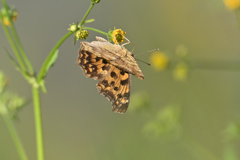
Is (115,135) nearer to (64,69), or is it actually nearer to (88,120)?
(88,120)

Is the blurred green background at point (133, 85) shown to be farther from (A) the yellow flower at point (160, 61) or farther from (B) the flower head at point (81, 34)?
(B) the flower head at point (81, 34)

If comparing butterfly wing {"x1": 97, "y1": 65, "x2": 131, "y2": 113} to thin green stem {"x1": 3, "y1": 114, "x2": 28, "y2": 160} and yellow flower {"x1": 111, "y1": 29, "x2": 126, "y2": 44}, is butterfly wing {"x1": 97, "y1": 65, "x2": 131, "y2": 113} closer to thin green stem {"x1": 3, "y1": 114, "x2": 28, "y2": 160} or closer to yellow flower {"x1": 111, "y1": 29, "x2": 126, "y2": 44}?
yellow flower {"x1": 111, "y1": 29, "x2": 126, "y2": 44}

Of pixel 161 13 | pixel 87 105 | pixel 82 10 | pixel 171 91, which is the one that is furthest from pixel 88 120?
pixel 161 13

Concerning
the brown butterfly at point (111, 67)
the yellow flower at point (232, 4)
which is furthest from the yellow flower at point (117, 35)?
the yellow flower at point (232, 4)

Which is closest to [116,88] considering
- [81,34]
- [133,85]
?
[81,34]

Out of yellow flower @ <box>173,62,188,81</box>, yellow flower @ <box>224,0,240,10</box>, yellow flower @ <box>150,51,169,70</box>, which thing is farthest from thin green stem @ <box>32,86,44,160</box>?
yellow flower @ <box>224,0,240,10</box>

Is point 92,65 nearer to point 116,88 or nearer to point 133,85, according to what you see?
point 116,88

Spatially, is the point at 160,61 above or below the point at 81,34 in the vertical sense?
above
